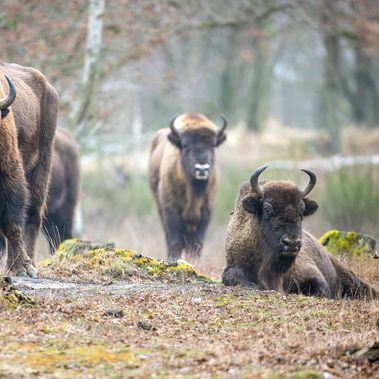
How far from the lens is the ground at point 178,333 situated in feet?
25.1

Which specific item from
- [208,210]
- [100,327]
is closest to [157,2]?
[208,210]

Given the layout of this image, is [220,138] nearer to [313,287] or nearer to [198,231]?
[198,231]

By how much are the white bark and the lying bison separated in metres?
9.24

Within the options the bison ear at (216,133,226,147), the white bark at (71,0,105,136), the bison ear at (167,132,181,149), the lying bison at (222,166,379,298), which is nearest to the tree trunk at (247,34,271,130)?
the white bark at (71,0,105,136)

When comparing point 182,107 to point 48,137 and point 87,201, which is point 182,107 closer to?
point 87,201

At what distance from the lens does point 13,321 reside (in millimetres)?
8680

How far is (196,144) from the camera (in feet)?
60.6

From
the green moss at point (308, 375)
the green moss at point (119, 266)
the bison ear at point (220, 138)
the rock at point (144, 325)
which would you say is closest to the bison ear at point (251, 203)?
the green moss at point (119, 266)

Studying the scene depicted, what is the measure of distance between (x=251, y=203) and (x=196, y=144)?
6.19 m

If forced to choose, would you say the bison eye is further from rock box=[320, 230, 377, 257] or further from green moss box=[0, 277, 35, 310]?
green moss box=[0, 277, 35, 310]

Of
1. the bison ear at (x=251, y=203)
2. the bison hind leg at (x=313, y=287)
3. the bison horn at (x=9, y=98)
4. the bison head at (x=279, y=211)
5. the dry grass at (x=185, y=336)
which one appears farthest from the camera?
the bison hind leg at (x=313, y=287)

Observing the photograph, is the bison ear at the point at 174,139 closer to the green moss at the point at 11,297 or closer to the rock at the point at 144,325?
the green moss at the point at 11,297

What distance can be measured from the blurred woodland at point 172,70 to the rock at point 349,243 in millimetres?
6500

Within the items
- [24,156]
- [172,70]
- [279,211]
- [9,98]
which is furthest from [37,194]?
[172,70]
